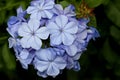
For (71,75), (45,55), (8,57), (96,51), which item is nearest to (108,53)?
(96,51)

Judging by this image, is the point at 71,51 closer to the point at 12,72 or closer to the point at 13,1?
the point at 13,1

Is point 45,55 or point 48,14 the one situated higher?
point 48,14

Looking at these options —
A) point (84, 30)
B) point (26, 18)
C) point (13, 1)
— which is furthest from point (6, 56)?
point (84, 30)

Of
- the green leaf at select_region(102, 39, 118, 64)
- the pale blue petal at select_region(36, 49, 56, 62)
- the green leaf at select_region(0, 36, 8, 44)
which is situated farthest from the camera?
the green leaf at select_region(102, 39, 118, 64)

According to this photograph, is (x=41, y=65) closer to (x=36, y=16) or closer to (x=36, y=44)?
(x=36, y=44)

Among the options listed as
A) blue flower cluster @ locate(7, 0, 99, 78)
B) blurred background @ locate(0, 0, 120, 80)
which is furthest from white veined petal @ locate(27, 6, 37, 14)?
blurred background @ locate(0, 0, 120, 80)

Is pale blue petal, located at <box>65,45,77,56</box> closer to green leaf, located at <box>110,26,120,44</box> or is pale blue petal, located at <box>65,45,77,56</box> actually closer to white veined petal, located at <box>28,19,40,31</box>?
white veined petal, located at <box>28,19,40,31</box>

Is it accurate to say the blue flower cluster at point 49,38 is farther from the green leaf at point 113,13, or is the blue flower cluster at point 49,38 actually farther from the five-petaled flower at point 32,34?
the green leaf at point 113,13
